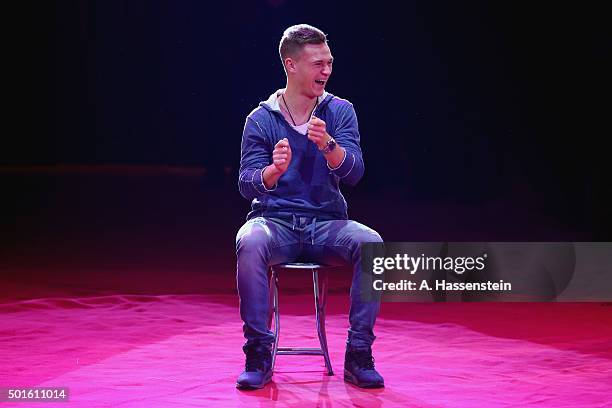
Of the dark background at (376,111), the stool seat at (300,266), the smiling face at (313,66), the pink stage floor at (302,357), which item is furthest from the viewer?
the dark background at (376,111)

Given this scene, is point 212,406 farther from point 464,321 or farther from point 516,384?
point 464,321

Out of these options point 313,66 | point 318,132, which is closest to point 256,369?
point 318,132

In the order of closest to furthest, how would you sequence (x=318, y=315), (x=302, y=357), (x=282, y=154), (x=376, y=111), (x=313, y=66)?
1. (x=282, y=154)
2. (x=313, y=66)
3. (x=318, y=315)
4. (x=302, y=357)
5. (x=376, y=111)

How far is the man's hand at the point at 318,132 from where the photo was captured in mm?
3322

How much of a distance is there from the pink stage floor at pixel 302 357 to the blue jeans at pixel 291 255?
226 millimetres

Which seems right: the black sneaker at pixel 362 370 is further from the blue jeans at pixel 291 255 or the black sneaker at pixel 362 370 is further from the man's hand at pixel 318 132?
the man's hand at pixel 318 132

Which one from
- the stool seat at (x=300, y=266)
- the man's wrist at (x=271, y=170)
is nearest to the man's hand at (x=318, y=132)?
the man's wrist at (x=271, y=170)

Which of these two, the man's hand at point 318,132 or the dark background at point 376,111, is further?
the dark background at point 376,111

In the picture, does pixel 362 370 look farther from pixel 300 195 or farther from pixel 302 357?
pixel 300 195

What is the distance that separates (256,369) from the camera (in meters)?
3.38

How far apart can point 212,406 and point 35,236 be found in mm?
6094

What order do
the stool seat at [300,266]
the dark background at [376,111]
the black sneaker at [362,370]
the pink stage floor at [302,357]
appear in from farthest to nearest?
the dark background at [376,111] → the stool seat at [300,266] → the black sneaker at [362,370] → the pink stage floor at [302,357]

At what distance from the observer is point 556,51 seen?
10.3 meters

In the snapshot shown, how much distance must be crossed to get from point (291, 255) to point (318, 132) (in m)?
0.53
